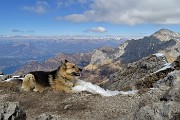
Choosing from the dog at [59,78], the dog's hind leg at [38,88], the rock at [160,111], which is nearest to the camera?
the rock at [160,111]

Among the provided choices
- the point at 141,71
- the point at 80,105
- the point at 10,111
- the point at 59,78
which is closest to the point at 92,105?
the point at 80,105

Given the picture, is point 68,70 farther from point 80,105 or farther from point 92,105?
point 92,105

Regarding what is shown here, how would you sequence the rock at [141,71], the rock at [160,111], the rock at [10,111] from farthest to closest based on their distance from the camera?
the rock at [141,71] < the rock at [10,111] < the rock at [160,111]

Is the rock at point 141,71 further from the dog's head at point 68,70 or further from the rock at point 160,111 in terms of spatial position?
the rock at point 160,111

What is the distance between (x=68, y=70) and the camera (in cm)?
2856

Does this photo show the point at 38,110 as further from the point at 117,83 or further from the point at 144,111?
the point at 117,83

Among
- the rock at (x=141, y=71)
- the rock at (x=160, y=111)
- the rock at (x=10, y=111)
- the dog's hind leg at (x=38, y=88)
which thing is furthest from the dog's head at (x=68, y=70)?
the rock at (x=141, y=71)

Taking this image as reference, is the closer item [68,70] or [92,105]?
[92,105]

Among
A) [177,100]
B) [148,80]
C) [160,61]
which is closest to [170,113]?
[177,100]

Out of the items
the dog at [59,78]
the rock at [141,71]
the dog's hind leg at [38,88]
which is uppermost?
the dog at [59,78]

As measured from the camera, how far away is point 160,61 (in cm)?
4831

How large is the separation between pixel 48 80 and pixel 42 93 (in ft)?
5.30

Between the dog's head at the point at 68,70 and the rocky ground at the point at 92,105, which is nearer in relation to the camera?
the rocky ground at the point at 92,105

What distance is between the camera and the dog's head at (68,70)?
28359 mm
